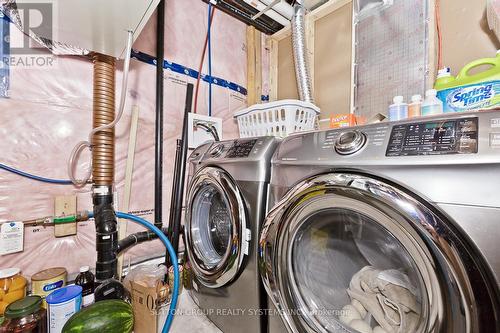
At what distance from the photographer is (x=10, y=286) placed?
90cm

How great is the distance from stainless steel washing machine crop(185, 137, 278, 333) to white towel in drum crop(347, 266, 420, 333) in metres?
0.37

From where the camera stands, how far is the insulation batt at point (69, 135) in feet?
3.29

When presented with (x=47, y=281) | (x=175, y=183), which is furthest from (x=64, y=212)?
(x=175, y=183)

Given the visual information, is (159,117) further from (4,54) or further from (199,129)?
(4,54)

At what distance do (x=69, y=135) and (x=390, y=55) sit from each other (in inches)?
76.3

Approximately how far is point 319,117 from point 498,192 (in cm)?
138

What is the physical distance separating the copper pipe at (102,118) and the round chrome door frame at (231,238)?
1.51ft

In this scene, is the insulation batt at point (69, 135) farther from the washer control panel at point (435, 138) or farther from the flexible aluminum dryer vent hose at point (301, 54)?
the washer control panel at point (435, 138)

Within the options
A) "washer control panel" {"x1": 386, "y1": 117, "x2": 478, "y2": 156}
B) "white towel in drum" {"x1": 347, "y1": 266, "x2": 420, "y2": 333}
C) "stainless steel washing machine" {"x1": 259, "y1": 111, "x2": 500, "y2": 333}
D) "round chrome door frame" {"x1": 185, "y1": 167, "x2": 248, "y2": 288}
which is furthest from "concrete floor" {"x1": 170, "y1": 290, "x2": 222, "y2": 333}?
"washer control panel" {"x1": 386, "y1": 117, "x2": 478, "y2": 156}

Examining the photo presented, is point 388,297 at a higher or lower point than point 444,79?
lower

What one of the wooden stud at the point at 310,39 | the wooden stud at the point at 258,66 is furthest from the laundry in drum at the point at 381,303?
the wooden stud at the point at 258,66

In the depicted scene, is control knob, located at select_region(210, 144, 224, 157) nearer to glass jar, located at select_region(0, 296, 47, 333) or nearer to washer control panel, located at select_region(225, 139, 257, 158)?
washer control panel, located at select_region(225, 139, 257, 158)

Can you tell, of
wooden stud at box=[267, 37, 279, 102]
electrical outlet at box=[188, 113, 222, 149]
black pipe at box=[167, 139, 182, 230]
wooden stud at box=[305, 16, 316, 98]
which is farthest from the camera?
wooden stud at box=[267, 37, 279, 102]

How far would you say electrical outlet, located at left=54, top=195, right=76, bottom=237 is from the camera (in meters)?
1.08
